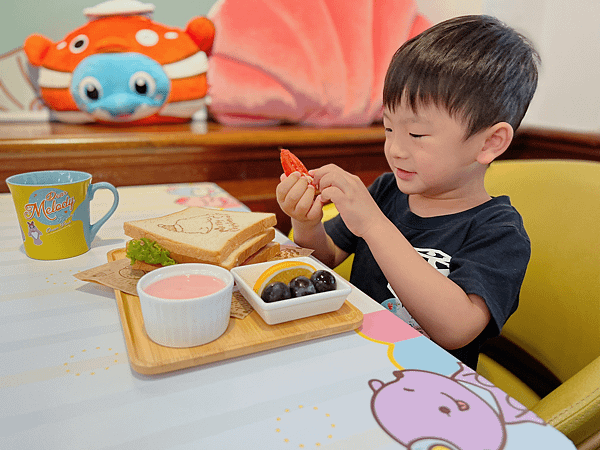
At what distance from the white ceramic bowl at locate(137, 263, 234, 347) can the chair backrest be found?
0.75m

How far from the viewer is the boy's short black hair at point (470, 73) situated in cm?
77

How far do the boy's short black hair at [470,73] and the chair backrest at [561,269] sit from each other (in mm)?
295

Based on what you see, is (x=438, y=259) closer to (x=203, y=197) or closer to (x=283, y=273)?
(x=283, y=273)

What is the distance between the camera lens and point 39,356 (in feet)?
1.66

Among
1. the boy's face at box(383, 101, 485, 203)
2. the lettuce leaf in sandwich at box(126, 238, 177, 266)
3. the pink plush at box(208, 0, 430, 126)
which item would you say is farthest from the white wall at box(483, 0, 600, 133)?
the lettuce leaf in sandwich at box(126, 238, 177, 266)

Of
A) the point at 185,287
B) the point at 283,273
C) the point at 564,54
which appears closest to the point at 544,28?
the point at 564,54

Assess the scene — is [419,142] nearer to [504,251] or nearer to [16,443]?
[504,251]

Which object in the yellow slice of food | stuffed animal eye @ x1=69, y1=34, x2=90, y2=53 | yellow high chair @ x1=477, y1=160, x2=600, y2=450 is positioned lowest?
yellow high chair @ x1=477, y1=160, x2=600, y2=450

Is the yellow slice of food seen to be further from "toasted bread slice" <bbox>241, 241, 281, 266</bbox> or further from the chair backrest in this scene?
the chair backrest

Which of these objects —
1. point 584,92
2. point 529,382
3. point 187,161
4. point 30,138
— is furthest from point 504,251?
point 584,92

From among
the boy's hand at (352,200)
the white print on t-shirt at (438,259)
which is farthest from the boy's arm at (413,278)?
the white print on t-shirt at (438,259)

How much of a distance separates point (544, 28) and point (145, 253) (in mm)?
2189

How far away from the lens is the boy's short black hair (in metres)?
0.77

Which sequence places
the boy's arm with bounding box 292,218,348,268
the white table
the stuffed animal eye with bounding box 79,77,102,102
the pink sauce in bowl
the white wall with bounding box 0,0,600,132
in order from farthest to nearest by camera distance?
the white wall with bounding box 0,0,600,132, the stuffed animal eye with bounding box 79,77,102,102, the boy's arm with bounding box 292,218,348,268, the pink sauce in bowl, the white table
